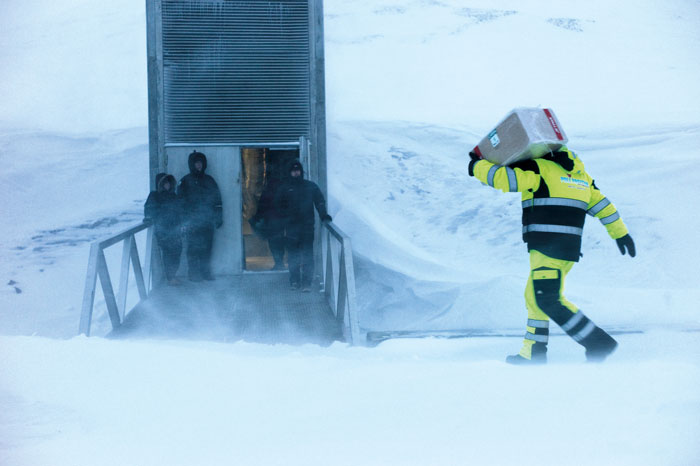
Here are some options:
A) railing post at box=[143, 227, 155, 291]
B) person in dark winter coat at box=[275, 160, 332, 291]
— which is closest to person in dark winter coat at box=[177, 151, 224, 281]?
railing post at box=[143, 227, 155, 291]

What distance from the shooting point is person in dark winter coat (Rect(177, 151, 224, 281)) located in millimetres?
A: 6660

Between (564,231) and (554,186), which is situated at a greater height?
(554,186)

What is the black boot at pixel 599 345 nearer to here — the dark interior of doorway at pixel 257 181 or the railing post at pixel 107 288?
the railing post at pixel 107 288

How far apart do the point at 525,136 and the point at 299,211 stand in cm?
329

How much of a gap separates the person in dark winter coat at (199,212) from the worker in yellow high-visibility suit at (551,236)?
407 cm

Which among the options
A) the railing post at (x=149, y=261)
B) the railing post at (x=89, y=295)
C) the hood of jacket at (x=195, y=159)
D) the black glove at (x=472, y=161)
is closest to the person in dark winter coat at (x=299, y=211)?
Answer: the hood of jacket at (x=195, y=159)

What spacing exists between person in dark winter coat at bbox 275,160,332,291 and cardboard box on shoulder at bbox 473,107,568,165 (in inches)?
112

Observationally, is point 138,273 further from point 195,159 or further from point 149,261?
point 195,159

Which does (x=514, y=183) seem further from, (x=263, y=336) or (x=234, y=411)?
(x=263, y=336)

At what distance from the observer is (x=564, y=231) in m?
3.37

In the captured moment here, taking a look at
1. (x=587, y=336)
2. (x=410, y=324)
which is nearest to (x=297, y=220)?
(x=410, y=324)

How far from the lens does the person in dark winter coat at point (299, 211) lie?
6.16 m

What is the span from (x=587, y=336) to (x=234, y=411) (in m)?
2.04

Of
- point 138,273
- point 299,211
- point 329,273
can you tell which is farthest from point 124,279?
point 329,273
